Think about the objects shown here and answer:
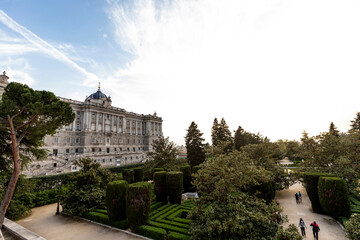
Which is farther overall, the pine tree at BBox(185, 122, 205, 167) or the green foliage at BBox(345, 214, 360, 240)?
the pine tree at BBox(185, 122, 205, 167)

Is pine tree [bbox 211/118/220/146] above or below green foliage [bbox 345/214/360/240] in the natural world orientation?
above

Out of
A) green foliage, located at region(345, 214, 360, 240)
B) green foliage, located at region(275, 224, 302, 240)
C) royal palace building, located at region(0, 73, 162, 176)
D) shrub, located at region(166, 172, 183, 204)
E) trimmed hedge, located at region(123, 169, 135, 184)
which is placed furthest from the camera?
royal palace building, located at region(0, 73, 162, 176)

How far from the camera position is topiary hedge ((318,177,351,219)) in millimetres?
15008

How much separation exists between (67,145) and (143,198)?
47042 millimetres

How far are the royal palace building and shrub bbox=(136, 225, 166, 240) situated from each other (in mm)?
32241

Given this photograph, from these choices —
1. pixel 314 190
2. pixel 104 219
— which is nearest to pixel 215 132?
pixel 314 190

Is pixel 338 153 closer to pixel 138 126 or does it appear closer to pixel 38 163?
pixel 38 163

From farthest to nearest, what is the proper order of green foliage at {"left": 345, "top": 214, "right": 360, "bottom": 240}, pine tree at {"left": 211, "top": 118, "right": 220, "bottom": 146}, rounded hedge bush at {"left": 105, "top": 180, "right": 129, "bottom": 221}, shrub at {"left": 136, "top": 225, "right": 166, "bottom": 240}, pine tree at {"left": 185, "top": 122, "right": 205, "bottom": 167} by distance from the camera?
pine tree at {"left": 211, "top": 118, "right": 220, "bottom": 146} → pine tree at {"left": 185, "top": 122, "right": 205, "bottom": 167} → rounded hedge bush at {"left": 105, "top": 180, "right": 129, "bottom": 221} → shrub at {"left": 136, "top": 225, "right": 166, "bottom": 240} → green foliage at {"left": 345, "top": 214, "right": 360, "bottom": 240}

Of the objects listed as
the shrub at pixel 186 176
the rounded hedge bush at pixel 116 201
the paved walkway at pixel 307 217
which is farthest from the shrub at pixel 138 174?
the paved walkway at pixel 307 217

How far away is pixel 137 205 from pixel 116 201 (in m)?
2.42

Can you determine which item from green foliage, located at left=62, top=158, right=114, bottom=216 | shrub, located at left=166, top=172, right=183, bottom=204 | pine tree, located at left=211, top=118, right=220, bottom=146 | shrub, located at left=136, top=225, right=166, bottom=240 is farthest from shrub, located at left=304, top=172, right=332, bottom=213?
pine tree, located at left=211, top=118, right=220, bottom=146

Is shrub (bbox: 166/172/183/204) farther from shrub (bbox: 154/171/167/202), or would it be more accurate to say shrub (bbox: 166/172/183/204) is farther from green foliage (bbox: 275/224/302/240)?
green foliage (bbox: 275/224/302/240)

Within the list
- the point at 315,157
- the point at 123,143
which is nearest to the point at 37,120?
the point at 315,157

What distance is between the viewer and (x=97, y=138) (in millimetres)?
56125
